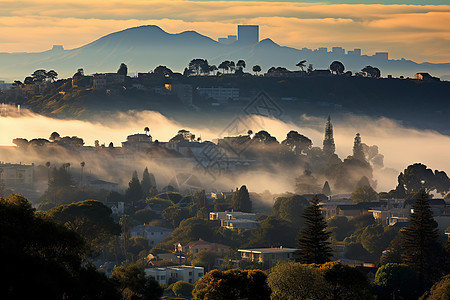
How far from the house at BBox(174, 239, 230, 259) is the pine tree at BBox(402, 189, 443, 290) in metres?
31.9

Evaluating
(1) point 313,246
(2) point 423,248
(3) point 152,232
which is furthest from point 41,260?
(3) point 152,232

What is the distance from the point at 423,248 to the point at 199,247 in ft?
132

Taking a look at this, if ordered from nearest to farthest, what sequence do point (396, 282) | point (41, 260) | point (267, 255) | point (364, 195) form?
point (41, 260), point (396, 282), point (267, 255), point (364, 195)

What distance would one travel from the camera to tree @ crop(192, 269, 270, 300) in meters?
75.6

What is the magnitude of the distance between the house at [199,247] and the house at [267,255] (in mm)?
5296

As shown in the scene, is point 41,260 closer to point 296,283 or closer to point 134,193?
point 296,283

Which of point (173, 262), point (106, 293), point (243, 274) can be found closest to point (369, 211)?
point (173, 262)

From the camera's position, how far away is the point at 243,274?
77750mm

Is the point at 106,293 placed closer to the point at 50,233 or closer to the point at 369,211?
the point at 50,233

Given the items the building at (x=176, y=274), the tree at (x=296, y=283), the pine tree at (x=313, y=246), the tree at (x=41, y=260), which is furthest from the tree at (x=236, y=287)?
the building at (x=176, y=274)

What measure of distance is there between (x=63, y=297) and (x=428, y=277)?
4272 cm

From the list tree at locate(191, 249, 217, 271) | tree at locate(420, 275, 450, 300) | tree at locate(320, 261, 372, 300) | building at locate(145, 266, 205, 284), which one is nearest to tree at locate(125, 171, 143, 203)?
tree at locate(191, 249, 217, 271)

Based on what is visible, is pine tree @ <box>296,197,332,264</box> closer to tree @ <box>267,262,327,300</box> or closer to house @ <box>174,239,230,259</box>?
tree @ <box>267,262,327,300</box>

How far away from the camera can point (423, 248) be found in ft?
332
